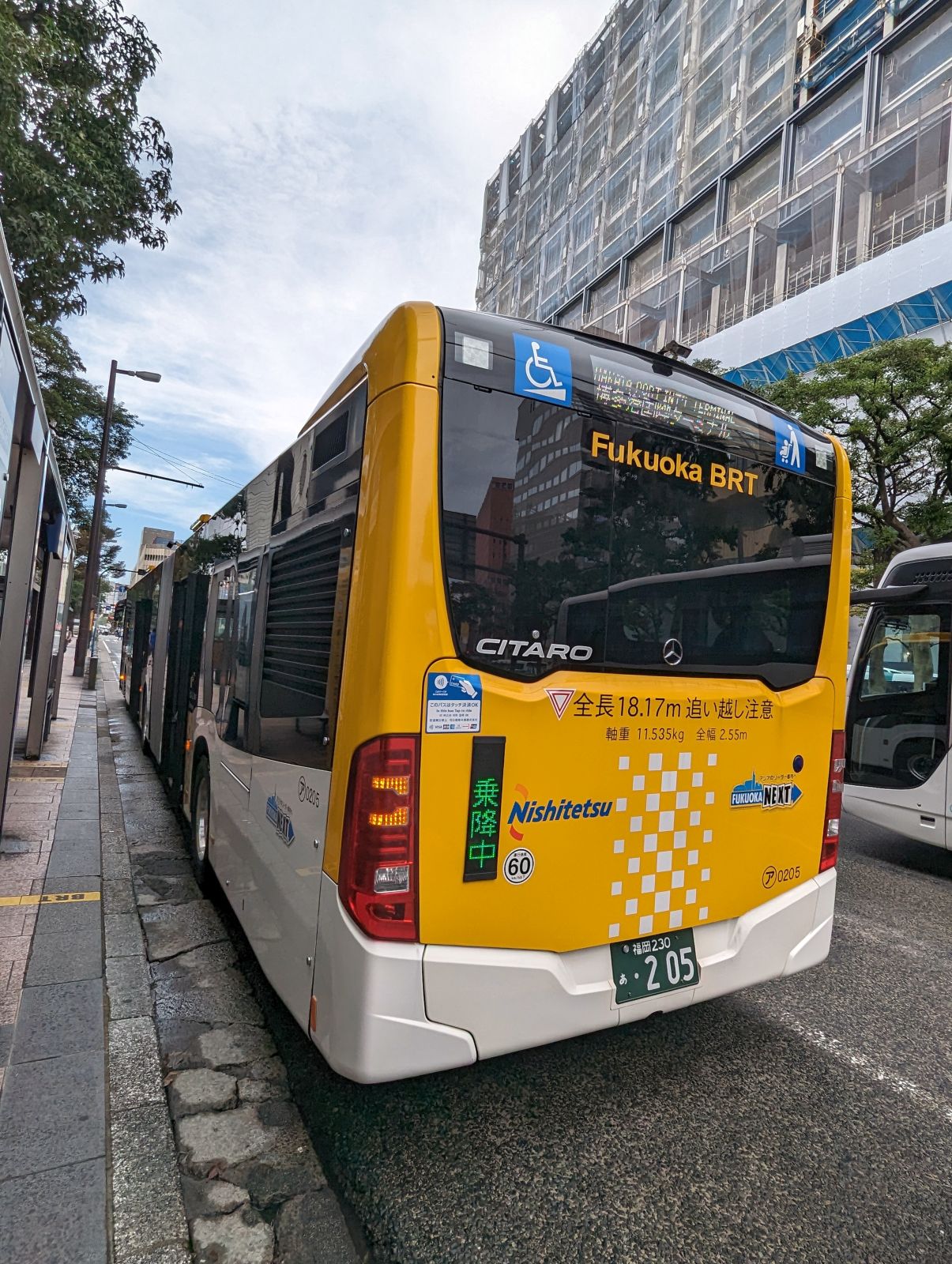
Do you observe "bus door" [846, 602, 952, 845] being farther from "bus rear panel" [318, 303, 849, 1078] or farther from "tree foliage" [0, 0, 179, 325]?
"tree foliage" [0, 0, 179, 325]

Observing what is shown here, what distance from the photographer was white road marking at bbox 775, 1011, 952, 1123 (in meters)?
2.84

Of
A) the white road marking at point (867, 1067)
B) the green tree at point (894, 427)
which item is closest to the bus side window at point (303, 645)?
the white road marking at point (867, 1067)

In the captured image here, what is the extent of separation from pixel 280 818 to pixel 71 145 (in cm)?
891

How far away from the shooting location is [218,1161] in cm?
233

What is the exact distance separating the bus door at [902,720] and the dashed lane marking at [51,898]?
6.34m

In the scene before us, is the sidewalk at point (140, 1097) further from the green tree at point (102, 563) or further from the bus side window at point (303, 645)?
the green tree at point (102, 563)

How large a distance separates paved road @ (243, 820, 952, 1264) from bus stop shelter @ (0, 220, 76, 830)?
121 inches

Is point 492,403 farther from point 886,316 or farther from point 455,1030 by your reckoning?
point 886,316

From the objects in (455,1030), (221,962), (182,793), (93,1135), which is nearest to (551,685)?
(455,1030)

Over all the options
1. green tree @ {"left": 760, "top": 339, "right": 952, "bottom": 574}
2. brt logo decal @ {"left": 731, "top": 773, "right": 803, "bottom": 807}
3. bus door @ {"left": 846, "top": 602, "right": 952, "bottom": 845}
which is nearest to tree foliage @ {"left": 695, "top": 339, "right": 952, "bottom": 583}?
green tree @ {"left": 760, "top": 339, "right": 952, "bottom": 574}

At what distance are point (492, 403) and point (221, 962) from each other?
3.21m

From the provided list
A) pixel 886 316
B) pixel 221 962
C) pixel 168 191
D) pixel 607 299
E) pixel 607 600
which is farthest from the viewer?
pixel 607 299

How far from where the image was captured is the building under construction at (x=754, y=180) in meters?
22.7

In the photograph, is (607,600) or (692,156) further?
(692,156)
